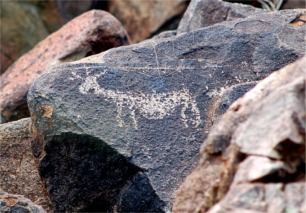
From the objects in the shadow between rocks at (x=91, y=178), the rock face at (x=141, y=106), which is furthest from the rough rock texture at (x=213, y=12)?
the shadow between rocks at (x=91, y=178)

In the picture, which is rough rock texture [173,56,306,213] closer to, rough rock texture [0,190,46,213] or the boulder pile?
the boulder pile

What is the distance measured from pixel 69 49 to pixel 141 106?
158cm

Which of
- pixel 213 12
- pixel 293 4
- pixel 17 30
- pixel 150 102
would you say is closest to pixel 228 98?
pixel 150 102

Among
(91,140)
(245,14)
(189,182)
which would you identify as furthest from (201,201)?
(245,14)

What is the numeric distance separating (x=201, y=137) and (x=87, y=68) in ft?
1.66

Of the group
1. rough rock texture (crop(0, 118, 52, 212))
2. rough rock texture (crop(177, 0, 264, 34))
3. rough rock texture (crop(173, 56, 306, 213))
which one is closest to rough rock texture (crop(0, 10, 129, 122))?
rough rock texture (crop(177, 0, 264, 34))

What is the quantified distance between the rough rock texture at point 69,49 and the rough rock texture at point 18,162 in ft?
3.49

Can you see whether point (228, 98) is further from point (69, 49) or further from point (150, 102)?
point (69, 49)

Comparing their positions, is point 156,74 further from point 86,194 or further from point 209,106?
point 86,194

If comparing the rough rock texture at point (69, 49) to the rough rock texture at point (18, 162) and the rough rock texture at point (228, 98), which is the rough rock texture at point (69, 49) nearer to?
the rough rock texture at point (18, 162)

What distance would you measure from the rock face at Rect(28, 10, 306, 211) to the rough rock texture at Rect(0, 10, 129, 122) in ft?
4.07

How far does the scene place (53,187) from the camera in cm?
293

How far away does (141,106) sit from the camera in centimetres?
296

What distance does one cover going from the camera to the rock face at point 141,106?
2.82 m
